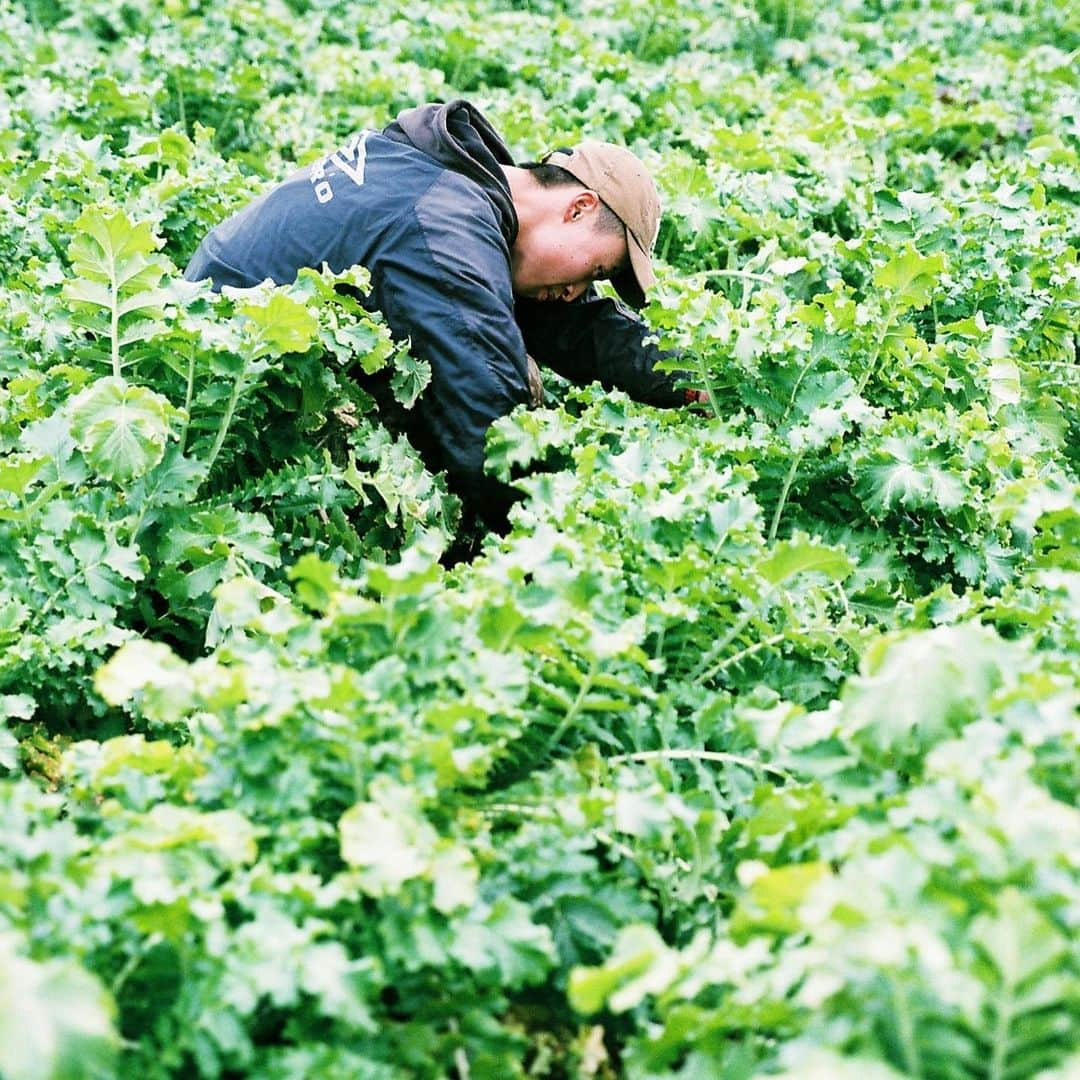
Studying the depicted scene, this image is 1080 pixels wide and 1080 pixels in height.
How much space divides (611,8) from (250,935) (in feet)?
27.2

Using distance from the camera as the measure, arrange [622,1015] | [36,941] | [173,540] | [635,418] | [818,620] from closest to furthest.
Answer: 1. [36,941]
2. [622,1015]
3. [818,620]
4. [173,540]
5. [635,418]

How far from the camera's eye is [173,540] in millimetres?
3832

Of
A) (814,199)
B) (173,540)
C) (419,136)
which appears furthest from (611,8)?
(173,540)

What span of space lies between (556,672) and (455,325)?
1.72 meters

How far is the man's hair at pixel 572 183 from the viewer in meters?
5.01

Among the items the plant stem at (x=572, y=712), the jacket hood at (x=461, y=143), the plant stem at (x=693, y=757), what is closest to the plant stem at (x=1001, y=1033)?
the plant stem at (x=693, y=757)

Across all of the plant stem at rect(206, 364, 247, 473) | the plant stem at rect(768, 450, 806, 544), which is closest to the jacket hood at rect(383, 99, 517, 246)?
the plant stem at rect(206, 364, 247, 473)

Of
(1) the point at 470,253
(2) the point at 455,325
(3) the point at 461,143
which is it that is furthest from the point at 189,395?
(3) the point at 461,143

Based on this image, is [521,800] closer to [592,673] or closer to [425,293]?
[592,673]

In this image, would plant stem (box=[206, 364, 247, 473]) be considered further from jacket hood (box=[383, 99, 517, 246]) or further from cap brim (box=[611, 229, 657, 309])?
cap brim (box=[611, 229, 657, 309])

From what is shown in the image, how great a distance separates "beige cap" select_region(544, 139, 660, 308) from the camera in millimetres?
4996

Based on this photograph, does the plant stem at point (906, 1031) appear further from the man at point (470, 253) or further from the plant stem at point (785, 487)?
the man at point (470, 253)

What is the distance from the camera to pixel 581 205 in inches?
196

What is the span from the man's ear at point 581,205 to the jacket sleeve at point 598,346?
407 millimetres
